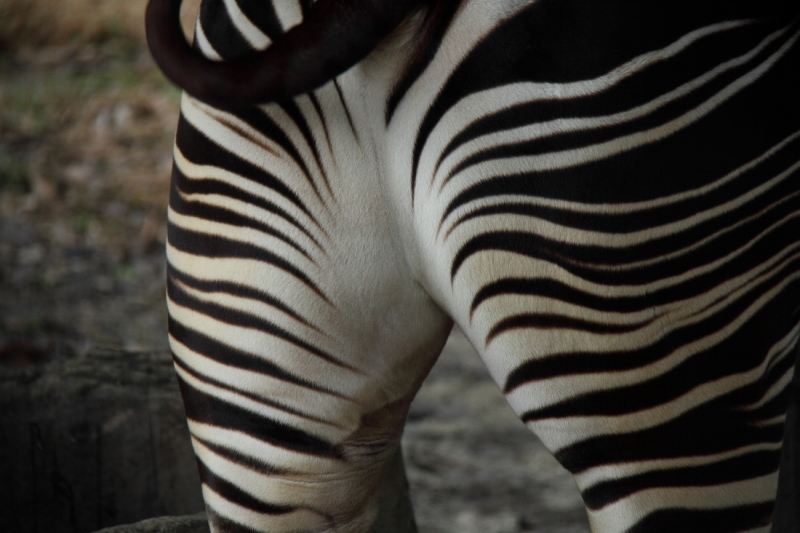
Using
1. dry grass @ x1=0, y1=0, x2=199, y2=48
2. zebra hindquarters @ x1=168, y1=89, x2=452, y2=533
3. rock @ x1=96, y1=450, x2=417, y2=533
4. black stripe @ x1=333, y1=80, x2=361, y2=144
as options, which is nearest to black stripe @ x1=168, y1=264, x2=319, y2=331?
zebra hindquarters @ x1=168, y1=89, x2=452, y2=533

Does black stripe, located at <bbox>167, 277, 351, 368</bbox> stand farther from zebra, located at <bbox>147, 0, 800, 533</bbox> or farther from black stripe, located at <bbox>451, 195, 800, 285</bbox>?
black stripe, located at <bbox>451, 195, 800, 285</bbox>

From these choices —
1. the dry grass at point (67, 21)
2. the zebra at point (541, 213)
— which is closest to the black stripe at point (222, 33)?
the zebra at point (541, 213)

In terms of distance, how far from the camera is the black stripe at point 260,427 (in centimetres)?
104

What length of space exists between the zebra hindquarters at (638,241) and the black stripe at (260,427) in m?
0.28


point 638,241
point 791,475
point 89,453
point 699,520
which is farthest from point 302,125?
point 791,475

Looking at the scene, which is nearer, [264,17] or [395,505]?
[264,17]

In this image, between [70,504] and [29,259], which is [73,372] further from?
[29,259]

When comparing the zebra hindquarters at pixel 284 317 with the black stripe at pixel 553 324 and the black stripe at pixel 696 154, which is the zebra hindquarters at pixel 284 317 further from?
the black stripe at pixel 696 154

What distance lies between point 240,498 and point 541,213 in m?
0.54

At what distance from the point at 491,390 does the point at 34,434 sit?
71.1 inches

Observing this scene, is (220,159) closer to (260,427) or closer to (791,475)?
(260,427)

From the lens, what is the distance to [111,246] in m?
4.13

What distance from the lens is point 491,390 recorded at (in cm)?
327

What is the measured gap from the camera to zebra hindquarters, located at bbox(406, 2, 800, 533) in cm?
85
